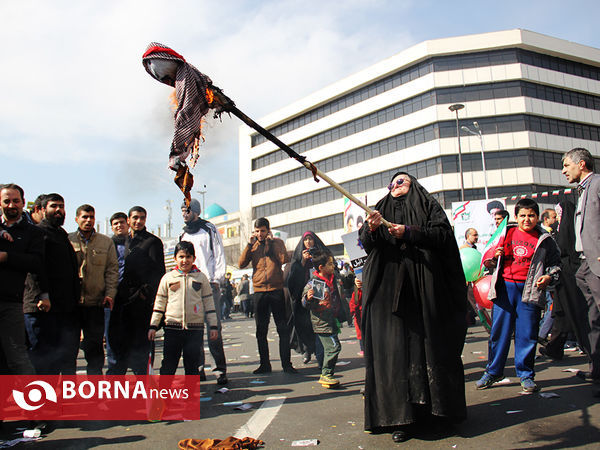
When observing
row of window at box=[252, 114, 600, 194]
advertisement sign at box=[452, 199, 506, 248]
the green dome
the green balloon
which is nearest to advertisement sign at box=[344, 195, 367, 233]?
advertisement sign at box=[452, 199, 506, 248]

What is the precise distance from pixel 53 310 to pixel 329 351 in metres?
3.03

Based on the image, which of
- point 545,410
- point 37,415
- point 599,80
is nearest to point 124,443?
point 37,415

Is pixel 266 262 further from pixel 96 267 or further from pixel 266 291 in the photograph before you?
pixel 96 267

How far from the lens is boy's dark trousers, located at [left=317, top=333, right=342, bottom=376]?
573cm

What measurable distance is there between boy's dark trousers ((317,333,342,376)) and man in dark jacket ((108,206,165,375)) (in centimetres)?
200

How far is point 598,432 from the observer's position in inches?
137

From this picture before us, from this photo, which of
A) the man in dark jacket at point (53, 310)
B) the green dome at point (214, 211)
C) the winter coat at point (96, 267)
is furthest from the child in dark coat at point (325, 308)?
the green dome at point (214, 211)

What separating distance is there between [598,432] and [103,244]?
15.9 feet

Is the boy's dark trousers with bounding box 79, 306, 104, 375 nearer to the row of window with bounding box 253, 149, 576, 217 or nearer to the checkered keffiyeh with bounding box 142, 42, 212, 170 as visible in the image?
the checkered keffiyeh with bounding box 142, 42, 212, 170

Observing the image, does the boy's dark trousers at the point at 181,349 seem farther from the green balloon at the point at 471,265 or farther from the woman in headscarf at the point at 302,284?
the green balloon at the point at 471,265

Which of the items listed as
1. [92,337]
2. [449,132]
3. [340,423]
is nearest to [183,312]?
[92,337]

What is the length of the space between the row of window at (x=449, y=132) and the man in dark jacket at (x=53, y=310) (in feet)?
126

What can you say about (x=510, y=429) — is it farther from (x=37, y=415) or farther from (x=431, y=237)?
(x=37, y=415)

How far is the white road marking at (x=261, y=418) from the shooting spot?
3.92 meters
